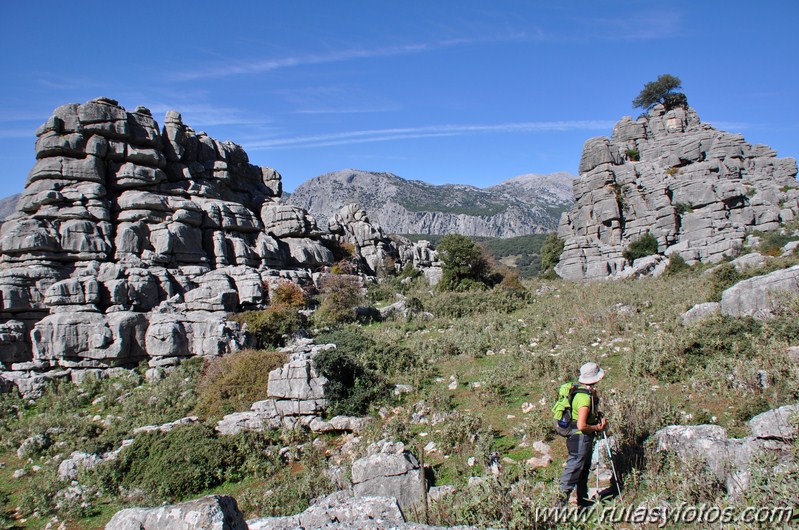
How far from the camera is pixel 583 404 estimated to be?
623 centimetres

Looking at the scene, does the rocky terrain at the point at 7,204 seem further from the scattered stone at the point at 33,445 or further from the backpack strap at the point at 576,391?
the backpack strap at the point at 576,391

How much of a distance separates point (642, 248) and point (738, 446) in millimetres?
36137

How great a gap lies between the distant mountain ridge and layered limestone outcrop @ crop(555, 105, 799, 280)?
8971 centimetres

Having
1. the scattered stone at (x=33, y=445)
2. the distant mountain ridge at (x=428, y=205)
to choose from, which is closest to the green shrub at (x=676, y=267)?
the scattered stone at (x=33, y=445)

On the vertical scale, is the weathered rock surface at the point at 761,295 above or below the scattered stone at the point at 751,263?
below

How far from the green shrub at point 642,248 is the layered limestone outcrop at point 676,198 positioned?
1.51 feet

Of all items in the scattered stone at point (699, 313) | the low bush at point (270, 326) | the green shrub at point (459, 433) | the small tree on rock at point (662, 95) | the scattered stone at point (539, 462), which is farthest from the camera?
the small tree on rock at point (662, 95)

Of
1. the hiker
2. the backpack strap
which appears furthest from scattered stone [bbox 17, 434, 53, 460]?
the backpack strap

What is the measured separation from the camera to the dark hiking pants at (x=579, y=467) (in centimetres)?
612

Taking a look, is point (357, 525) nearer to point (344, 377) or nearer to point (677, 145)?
point (344, 377)

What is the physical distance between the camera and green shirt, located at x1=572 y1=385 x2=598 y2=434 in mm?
6223

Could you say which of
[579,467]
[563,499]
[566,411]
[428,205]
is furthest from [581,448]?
[428,205]

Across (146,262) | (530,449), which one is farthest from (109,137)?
(530,449)

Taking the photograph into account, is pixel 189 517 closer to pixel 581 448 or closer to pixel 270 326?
pixel 581 448
